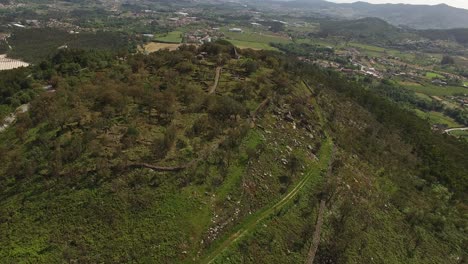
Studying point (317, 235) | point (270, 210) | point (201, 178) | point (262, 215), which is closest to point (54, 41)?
point (201, 178)

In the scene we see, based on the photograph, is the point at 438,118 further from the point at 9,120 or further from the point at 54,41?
the point at 54,41

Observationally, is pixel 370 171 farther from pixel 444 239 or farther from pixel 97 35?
pixel 97 35

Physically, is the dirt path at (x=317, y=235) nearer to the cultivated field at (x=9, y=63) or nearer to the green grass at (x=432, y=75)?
the cultivated field at (x=9, y=63)

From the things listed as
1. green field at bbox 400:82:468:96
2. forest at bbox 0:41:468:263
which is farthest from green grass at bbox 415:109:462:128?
forest at bbox 0:41:468:263

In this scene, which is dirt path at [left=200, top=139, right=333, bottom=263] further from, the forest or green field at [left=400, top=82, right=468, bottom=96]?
green field at [left=400, top=82, right=468, bottom=96]

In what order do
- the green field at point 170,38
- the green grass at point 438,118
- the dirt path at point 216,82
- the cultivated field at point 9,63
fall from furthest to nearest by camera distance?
the green field at point 170,38 → the cultivated field at point 9,63 → the green grass at point 438,118 → the dirt path at point 216,82

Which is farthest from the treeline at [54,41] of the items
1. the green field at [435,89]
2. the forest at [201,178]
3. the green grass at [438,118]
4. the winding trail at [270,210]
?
the green field at [435,89]

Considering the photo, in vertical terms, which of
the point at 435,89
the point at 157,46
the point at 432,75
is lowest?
the point at 435,89
